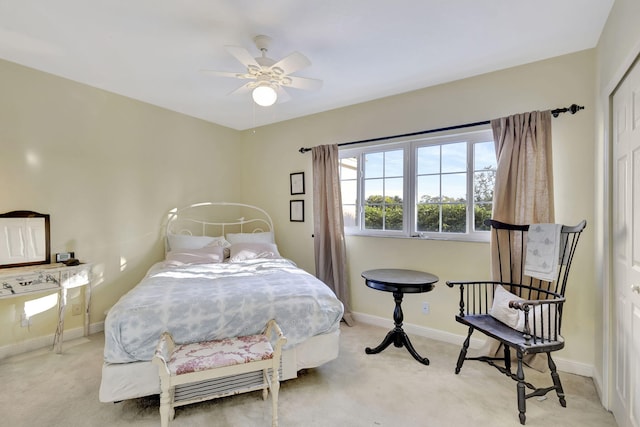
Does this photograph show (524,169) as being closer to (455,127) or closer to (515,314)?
(455,127)

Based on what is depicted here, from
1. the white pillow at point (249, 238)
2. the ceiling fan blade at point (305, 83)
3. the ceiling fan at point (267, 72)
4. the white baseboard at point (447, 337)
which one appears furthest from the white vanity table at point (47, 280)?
the white baseboard at point (447, 337)

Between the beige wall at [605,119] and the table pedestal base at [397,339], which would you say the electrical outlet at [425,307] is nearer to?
the table pedestal base at [397,339]

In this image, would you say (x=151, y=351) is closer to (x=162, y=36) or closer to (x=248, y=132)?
(x=162, y=36)

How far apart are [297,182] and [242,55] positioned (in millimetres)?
2274

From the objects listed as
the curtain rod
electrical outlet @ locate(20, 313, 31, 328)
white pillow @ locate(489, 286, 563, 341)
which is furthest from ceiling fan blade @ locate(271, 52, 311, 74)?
electrical outlet @ locate(20, 313, 31, 328)

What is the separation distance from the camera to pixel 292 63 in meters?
2.15

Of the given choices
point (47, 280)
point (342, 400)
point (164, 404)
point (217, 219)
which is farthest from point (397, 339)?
point (47, 280)

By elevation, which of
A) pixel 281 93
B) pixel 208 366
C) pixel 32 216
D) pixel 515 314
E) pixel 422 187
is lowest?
pixel 208 366

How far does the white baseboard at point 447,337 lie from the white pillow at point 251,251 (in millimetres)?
1248

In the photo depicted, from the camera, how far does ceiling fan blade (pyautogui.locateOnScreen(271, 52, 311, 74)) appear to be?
2076mm

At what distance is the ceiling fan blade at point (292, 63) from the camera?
2.08m

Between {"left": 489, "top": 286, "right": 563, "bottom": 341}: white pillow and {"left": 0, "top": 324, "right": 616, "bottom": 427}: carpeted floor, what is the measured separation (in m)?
0.46

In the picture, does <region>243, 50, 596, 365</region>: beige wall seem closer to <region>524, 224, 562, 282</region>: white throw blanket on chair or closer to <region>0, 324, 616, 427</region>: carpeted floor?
<region>524, 224, 562, 282</region>: white throw blanket on chair

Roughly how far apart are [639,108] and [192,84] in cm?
343
